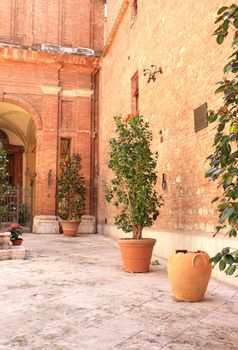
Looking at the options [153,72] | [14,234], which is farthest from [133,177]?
[14,234]

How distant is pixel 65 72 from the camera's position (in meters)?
17.1

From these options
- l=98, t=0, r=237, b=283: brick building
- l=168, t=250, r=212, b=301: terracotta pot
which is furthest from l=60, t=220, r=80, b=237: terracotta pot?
l=168, t=250, r=212, b=301: terracotta pot

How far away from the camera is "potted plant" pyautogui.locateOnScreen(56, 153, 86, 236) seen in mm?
15461

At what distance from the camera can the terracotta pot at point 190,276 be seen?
4.44 meters

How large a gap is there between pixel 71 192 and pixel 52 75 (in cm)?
522

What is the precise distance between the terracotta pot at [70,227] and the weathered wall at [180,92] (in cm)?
596

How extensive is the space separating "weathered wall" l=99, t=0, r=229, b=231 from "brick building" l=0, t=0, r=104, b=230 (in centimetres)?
583

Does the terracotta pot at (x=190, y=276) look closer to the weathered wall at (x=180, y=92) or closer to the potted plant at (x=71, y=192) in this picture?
the weathered wall at (x=180, y=92)

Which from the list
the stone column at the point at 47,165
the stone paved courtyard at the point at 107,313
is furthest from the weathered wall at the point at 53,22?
the stone paved courtyard at the point at 107,313

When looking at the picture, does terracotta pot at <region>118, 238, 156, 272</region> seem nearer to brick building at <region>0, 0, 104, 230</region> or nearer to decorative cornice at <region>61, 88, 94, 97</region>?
brick building at <region>0, 0, 104, 230</region>

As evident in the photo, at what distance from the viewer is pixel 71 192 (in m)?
15.6

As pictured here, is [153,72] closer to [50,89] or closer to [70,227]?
[70,227]

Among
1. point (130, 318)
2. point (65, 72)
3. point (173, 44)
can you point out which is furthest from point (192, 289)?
point (65, 72)

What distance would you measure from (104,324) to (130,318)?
31cm
